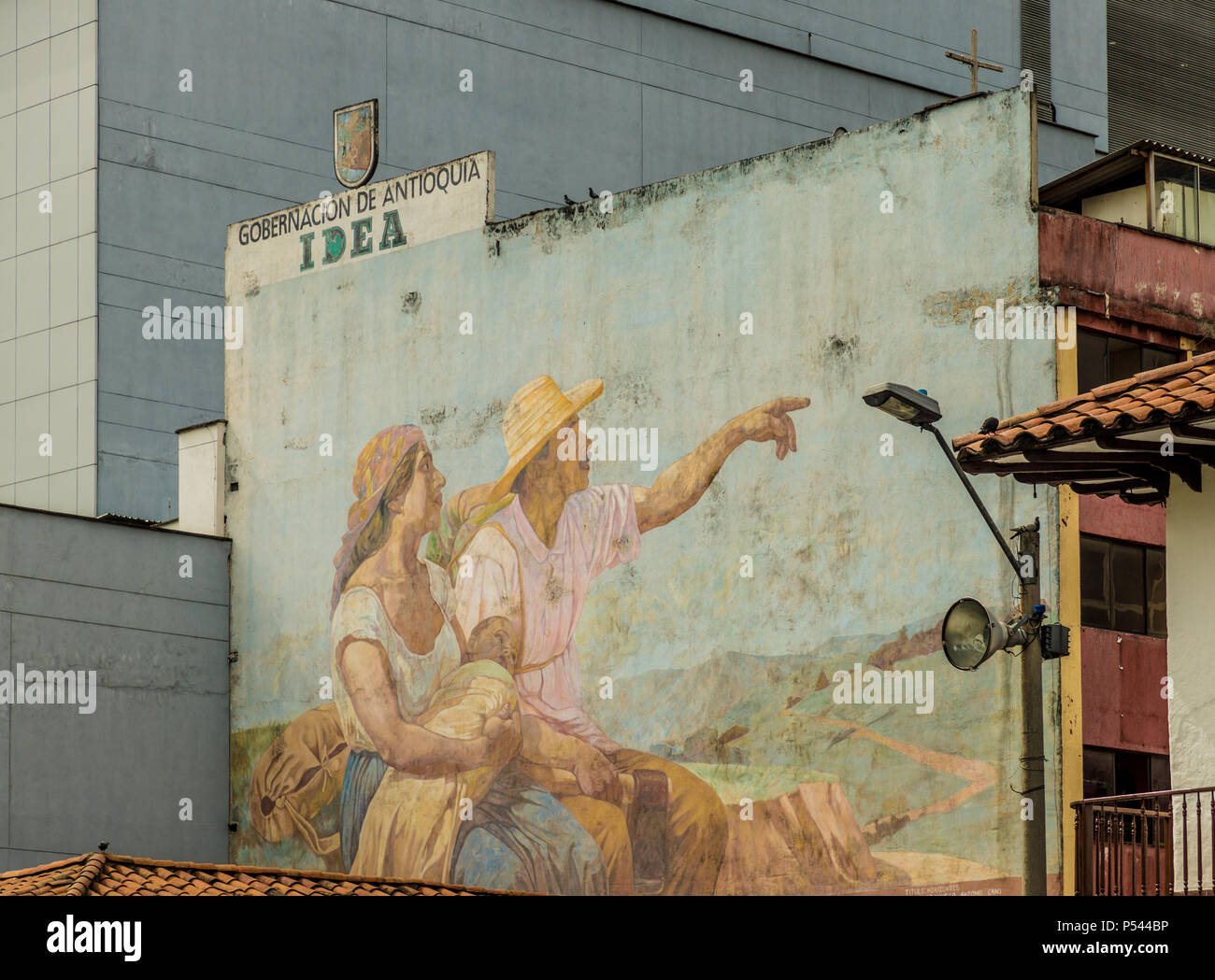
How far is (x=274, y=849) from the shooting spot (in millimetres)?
35500

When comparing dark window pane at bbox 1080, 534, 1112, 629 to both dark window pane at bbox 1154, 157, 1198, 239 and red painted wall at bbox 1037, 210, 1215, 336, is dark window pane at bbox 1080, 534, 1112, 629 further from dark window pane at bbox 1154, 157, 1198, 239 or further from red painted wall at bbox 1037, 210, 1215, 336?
dark window pane at bbox 1154, 157, 1198, 239

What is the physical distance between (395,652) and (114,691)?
4.90 meters

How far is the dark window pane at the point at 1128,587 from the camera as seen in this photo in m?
27.7

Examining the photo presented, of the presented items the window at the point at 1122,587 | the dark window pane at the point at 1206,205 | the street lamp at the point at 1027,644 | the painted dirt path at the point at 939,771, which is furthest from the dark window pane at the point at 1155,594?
the street lamp at the point at 1027,644

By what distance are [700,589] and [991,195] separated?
635 cm

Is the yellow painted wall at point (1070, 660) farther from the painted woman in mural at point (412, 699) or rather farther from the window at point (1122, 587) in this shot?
the painted woman in mural at point (412, 699)

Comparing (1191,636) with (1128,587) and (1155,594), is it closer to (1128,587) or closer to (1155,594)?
(1128,587)

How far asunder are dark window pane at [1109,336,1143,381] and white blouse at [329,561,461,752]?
34.0 feet

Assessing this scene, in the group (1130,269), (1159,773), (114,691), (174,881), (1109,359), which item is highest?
(1130,269)

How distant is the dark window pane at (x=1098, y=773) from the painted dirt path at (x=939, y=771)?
1039 millimetres

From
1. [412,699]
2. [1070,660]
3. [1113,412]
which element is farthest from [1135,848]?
[412,699]

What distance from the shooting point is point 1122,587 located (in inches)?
1096
